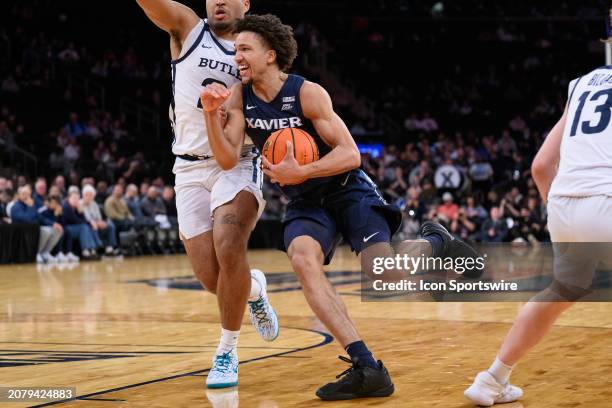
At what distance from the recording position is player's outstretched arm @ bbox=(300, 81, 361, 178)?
5156 millimetres

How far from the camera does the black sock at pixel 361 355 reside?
4914 millimetres

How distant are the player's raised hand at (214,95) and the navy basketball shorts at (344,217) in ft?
2.20

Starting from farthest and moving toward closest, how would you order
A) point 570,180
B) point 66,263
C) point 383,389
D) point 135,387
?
point 66,263
point 135,387
point 383,389
point 570,180

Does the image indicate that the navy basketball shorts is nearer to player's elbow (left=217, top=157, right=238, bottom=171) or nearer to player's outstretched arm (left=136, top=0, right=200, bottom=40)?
player's elbow (left=217, top=157, right=238, bottom=171)

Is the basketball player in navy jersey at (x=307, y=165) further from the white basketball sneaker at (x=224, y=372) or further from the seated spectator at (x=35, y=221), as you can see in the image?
the seated spectator at (x=35, y=221)

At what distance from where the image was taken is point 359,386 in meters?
Result: 4.86

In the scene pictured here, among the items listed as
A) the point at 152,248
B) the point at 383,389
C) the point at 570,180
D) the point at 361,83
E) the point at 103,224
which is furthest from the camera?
the point at 361,83

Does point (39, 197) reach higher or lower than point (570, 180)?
lower

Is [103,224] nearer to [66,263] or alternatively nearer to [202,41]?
[66,263]

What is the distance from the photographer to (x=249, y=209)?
18.6 feet

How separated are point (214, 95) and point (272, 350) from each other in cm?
223

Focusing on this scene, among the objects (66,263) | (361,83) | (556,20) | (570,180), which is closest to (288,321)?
(570,180)

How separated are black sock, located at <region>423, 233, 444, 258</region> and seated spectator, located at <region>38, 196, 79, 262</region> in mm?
13010

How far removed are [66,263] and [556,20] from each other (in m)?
20.8
